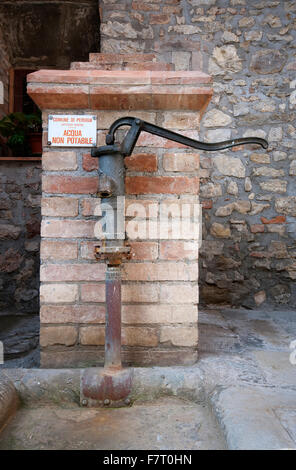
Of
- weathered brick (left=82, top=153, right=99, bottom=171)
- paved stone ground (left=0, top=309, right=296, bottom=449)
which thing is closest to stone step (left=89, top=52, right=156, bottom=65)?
weathered brick (left=82, top=153, right=99, bottom=171)

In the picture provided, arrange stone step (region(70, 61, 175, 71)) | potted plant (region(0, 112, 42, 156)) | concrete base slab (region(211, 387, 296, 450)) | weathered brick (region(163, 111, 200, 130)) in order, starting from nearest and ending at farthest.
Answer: concrete base slab (region(211, 387, 296, 450)) → weathered brick (region(163, 111, 200, 130)) → stone step (region(70, 61, 175, 71)) → potted plant (region(0, 112, 42, 156))

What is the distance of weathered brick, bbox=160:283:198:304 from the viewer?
5.05ft

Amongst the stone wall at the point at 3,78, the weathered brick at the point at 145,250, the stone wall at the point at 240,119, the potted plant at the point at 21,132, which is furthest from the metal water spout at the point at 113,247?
the stone wall at the point at 3,78

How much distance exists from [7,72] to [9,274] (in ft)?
7.36

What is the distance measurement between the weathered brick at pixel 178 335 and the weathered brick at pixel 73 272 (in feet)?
1.14

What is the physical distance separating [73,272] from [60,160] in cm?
47

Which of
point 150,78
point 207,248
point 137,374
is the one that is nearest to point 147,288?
point 137,374

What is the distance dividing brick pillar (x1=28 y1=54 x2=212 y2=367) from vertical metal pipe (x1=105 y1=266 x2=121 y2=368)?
153 millimetres

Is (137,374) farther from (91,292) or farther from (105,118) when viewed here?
(105,118)

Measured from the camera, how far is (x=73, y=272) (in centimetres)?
153

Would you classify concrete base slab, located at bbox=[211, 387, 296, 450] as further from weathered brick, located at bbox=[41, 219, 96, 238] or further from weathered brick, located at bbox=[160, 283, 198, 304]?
weathered brick, located at bbox=[41, 219, 96, 238]

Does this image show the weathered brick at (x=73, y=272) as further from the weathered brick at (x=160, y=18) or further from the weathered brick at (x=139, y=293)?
the weathered brick at (x=160, y=18)

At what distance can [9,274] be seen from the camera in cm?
321

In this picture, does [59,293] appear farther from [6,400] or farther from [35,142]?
[35,142]
